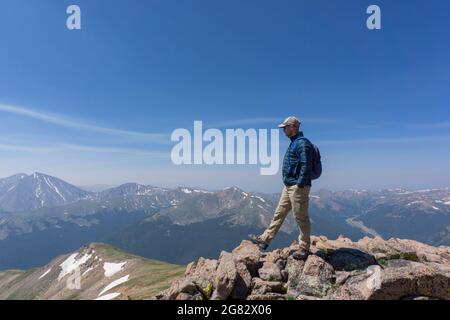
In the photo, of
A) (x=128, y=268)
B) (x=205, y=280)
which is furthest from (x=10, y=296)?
(x=205, y=280)

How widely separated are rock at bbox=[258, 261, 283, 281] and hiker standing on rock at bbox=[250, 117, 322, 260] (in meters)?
1.23

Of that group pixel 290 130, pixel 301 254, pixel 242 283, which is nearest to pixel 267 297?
pixel 242 283

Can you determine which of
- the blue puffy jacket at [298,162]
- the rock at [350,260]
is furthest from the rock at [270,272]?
the blue puffy jacket at [298,162]

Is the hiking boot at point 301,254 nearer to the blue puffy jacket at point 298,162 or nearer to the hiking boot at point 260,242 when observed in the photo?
the hiking boot at point 260,242

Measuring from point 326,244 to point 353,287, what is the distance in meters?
7.13

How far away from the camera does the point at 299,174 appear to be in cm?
1451

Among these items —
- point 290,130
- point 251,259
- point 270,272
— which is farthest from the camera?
point 251,259

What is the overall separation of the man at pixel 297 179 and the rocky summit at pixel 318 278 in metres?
1.31

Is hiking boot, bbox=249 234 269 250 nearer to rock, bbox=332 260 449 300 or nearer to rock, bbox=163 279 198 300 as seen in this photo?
rock, bbox=163 279 198 300

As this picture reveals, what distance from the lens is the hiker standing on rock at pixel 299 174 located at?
14.1 m

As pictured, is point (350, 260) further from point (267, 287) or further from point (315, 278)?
point (267, 287)

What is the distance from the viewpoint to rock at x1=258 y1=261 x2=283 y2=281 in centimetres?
1448

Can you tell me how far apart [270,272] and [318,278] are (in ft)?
7.25
